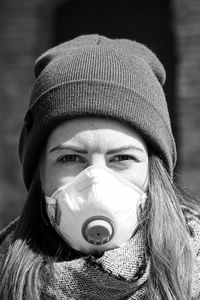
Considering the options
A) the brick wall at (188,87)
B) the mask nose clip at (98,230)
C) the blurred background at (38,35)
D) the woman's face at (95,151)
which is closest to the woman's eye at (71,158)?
the woman's face at (95,151)

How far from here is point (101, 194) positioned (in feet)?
7.76

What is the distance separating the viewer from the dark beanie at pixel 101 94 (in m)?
2.47

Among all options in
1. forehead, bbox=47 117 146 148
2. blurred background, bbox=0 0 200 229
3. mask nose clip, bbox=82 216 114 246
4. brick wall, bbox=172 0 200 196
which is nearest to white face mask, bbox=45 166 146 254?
mask nose clip, bbox=82 216 114 246

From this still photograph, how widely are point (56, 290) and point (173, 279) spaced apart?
1.18 feet

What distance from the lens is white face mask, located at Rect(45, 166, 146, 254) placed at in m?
2.36

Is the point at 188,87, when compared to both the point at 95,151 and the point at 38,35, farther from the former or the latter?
the point at 95,151

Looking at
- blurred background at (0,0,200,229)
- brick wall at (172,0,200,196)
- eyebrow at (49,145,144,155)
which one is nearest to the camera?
eyebrow at (49,145,144,155)

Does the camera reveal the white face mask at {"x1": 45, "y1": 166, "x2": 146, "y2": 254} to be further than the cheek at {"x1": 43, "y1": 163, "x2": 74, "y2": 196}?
No

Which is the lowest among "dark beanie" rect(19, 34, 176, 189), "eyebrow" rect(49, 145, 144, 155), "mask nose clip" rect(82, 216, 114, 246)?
"mask nose clip" rect(82, 216, 114, 246)

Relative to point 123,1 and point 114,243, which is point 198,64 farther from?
point 114,243

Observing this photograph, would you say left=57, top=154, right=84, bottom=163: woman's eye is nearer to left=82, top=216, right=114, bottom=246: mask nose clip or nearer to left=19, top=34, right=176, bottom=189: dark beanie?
left=19, top=34, right=176, bottom=189: dark beanie

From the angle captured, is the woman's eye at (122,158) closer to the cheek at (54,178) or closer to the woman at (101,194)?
the woman at (101,194)

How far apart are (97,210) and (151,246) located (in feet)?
0.73

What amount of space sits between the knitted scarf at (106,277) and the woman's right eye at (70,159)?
306mm
